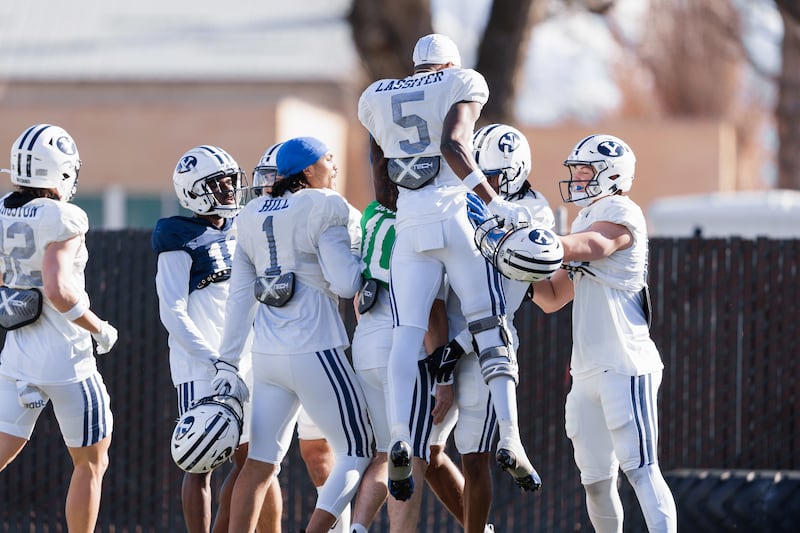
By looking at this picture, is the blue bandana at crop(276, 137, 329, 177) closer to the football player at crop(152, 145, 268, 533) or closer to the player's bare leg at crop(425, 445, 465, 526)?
the football player at crop(152, 145, 268, 533)

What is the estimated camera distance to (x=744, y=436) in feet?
32.3

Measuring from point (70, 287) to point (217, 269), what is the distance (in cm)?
82

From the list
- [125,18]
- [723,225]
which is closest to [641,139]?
[723,225]

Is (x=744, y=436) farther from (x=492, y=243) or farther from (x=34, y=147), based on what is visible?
(x=34, y=147)

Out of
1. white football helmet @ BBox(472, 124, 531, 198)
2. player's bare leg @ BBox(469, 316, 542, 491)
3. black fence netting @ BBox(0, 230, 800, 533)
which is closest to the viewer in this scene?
player's bare leg @ BBox(469, 316, 542, 491)

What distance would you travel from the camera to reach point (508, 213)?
6.38 meters

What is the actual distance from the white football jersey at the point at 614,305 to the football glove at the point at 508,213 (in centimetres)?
58

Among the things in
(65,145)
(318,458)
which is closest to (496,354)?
(318,458)

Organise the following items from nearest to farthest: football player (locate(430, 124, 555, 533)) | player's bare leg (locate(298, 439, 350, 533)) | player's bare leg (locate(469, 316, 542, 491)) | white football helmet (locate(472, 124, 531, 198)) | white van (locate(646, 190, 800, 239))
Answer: player's bare leg (locate(469, 316, 542, 491)) < football player (locate(430, 124, 555, 533)) < white football helmet (locate(472, 124, 531, 198)) < player's bare leg (locate(298, 439, 350, 533)) < white van (locate(646, 190, 800, 239))

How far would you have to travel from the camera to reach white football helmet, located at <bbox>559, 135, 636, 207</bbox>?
23.0ft

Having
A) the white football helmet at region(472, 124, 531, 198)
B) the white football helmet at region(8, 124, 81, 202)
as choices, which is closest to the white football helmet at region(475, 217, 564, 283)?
the white football helmet at region(472, 124, 531, 198)

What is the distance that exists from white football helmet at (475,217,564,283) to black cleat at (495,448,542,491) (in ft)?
2.76

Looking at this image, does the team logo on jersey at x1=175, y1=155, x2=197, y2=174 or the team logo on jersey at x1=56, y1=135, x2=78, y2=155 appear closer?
the team logo on jersey at x1=56, y1=135, x2=78, y2=155

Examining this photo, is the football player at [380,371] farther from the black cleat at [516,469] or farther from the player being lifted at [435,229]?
A: the black cleat at [516,469]
